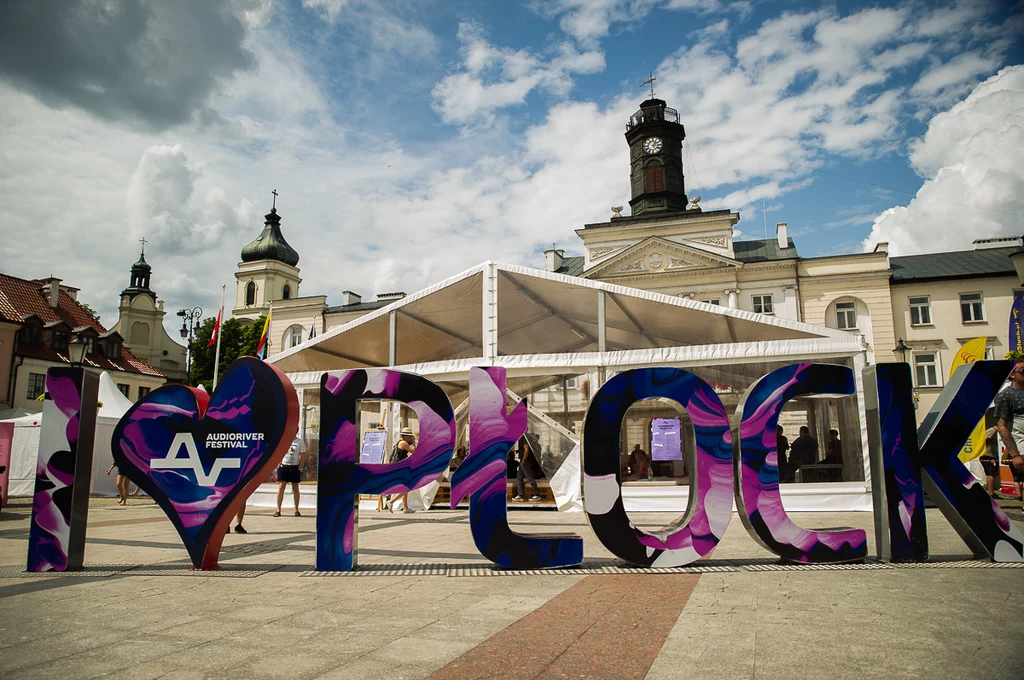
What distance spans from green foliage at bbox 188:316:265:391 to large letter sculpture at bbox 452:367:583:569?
4761 cm

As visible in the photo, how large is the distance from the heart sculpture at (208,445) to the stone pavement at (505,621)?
0.56 metres

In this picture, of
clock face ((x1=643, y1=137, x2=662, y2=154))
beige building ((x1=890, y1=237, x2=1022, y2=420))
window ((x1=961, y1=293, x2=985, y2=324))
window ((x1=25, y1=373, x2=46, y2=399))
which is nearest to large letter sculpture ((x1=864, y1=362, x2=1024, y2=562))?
beige building ((x1=890, y1=237, x2=1022, y2=420))

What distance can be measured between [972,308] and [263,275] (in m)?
59.7

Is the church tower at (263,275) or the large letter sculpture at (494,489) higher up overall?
the church tower at (263,275)

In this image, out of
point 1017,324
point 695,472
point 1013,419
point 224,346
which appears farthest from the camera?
point 224,346

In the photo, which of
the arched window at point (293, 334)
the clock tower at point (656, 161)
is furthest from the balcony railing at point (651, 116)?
the arched window at point (293, 334)

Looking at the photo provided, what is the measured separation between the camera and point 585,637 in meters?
4.03

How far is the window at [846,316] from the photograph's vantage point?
37125mm

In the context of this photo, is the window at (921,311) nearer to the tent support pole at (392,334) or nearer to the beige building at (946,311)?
the beige building at (946,311)

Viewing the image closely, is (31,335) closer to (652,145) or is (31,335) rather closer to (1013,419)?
(652,145)

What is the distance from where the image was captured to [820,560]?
21.4ft

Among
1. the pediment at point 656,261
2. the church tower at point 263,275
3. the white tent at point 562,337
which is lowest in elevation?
the white tent at point 562,337

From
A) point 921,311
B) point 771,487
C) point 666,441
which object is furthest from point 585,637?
point 921,311

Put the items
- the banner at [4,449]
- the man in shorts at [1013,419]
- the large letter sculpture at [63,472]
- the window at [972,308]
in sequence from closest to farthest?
1. the large letter sculpture at [63,472]
2. the man in shorts at [1013,419]
3. the banner at [4,449]
4. the window at [972,308]
